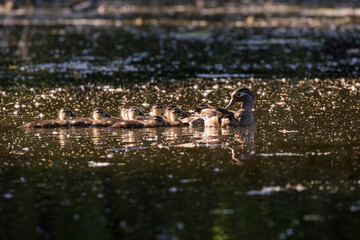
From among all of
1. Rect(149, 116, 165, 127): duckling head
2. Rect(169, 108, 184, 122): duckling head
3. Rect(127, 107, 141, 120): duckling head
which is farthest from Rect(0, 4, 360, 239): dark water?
Rect(127, 107, 141, 120): duckling head

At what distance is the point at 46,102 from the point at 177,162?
24.8 feet

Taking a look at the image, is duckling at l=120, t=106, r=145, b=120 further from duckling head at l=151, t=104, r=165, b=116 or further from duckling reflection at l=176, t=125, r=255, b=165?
duckling reflection at l=176, t=125, r=255, b=165

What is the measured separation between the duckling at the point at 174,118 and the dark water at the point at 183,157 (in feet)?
1.37

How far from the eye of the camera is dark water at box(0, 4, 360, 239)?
9164 mm

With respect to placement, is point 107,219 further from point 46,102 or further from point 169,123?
point 46,102

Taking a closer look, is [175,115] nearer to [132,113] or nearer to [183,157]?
[132,113]

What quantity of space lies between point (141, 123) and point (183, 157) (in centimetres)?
325

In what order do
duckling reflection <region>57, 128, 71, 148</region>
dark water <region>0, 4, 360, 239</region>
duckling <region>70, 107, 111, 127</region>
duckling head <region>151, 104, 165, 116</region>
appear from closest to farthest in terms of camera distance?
dark water <region>0, 4, 360, 239</region>
duckling reflection <region>57, 128, 71, 148</region>
duckling <region>70, 107, 111, 127</region>
duckling head <region>151, 104, 165, 116</region>

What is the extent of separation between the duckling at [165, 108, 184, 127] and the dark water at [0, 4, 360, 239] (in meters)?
0.42

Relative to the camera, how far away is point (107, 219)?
30.4 feet

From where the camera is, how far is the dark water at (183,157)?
916cm

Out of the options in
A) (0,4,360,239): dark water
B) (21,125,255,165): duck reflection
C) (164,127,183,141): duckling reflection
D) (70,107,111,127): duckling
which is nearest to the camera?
(0,4,360,239): dark water

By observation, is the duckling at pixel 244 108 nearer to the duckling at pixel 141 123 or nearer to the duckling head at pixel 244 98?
the duckling head at pixel 244 98

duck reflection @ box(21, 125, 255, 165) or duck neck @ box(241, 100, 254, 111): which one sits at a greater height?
duck neck @ box(241, 100, 254, 111)
